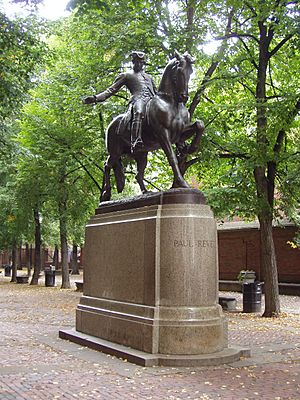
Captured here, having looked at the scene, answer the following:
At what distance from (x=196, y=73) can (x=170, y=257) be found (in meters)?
15.2

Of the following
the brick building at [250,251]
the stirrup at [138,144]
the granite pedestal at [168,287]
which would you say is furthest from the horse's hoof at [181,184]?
the brick building at [250,251]

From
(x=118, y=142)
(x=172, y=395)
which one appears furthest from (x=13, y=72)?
(x=172, y=395)

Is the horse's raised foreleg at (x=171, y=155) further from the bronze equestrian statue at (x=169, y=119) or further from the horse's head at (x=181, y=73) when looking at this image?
the horse's head at (x=181, y=73)

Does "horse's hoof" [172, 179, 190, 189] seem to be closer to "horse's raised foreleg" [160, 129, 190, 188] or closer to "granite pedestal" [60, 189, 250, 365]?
"horse's raised foreleg" [160, 129, 190, 188]

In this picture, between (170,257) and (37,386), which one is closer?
(37,386)

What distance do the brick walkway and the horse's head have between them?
16.2 ft

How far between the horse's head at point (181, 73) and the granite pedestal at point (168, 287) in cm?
191

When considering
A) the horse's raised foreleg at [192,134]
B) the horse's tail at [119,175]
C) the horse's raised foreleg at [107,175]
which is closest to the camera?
the horse's raised foreleg at [192,134]

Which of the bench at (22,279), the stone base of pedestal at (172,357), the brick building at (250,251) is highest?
the brick building at (250,251)

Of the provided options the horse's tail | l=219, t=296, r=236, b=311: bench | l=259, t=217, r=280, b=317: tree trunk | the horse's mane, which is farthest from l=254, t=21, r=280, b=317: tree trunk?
the horse's mane

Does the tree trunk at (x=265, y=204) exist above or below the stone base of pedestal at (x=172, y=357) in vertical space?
above

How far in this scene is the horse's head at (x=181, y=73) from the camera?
9.75 m

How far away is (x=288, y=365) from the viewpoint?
8766 mm

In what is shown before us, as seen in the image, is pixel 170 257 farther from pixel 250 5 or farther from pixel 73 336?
pixel 250 5
